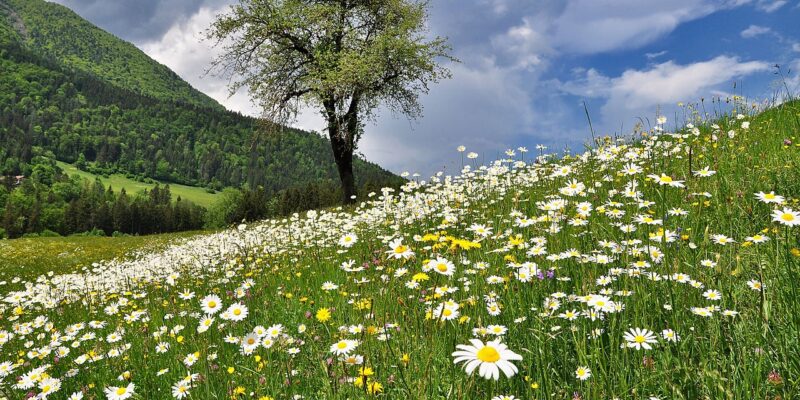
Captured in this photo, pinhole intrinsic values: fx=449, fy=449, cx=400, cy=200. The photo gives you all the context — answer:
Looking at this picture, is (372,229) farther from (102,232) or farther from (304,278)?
(102,232)

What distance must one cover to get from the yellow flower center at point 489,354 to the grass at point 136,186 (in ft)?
569

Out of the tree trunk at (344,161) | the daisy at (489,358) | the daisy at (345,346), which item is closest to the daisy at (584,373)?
the daisy at (489,358)

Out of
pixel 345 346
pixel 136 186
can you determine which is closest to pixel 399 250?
pixel 345 346

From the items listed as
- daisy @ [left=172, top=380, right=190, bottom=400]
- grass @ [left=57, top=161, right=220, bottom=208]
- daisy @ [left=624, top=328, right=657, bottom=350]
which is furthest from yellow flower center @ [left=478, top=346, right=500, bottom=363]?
grass @ [left=57, top=161, right=220, bottom=208]

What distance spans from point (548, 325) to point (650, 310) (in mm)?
663

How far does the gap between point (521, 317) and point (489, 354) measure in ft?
5.73

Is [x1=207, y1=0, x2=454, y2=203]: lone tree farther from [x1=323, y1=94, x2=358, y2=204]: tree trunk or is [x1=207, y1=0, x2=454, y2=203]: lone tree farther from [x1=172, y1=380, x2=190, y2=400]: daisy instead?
[x1=172, y1=380, x2=190, y2=400]: daisy

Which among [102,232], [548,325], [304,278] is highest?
[548,325]

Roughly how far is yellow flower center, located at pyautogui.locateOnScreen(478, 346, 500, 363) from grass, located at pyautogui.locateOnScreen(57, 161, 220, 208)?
569 feet

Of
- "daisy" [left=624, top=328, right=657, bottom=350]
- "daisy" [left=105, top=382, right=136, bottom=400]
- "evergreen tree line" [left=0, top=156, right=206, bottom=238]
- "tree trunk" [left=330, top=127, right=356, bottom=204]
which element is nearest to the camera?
"daisy" [left=624, top=328, right=657, bottom=350]

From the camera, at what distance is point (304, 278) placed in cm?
648

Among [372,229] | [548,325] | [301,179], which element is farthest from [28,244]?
[301,179]

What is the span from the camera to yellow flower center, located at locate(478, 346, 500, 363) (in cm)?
132

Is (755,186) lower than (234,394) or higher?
higher
